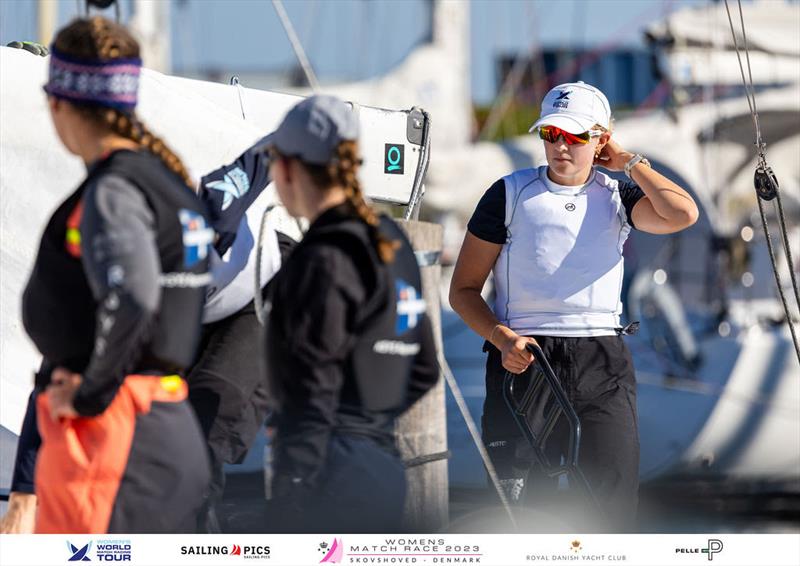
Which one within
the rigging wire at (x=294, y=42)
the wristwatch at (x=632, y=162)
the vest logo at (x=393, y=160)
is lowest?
the wristwatch at (x=632, y=162)

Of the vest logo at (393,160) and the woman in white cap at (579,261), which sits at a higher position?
the vest logo at (393,160)

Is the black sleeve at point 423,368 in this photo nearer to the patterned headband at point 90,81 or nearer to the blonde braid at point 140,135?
the blonde braid at point 140,135

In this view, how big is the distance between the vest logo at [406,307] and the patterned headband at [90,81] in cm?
59

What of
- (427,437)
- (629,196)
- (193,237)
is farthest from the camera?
(427,437)

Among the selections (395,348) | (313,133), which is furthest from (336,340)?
(313,133)

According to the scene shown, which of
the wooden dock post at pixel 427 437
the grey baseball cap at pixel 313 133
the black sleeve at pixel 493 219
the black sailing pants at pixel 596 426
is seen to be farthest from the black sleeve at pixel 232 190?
the black sailing pants at pixel 596 426

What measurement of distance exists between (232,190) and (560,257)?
0.79 meters

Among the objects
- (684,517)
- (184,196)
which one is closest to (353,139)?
(184,196)

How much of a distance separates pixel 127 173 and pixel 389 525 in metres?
0.81

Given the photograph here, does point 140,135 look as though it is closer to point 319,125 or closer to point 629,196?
point 319,125

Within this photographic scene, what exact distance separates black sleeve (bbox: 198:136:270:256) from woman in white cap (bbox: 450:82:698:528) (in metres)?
0.53
